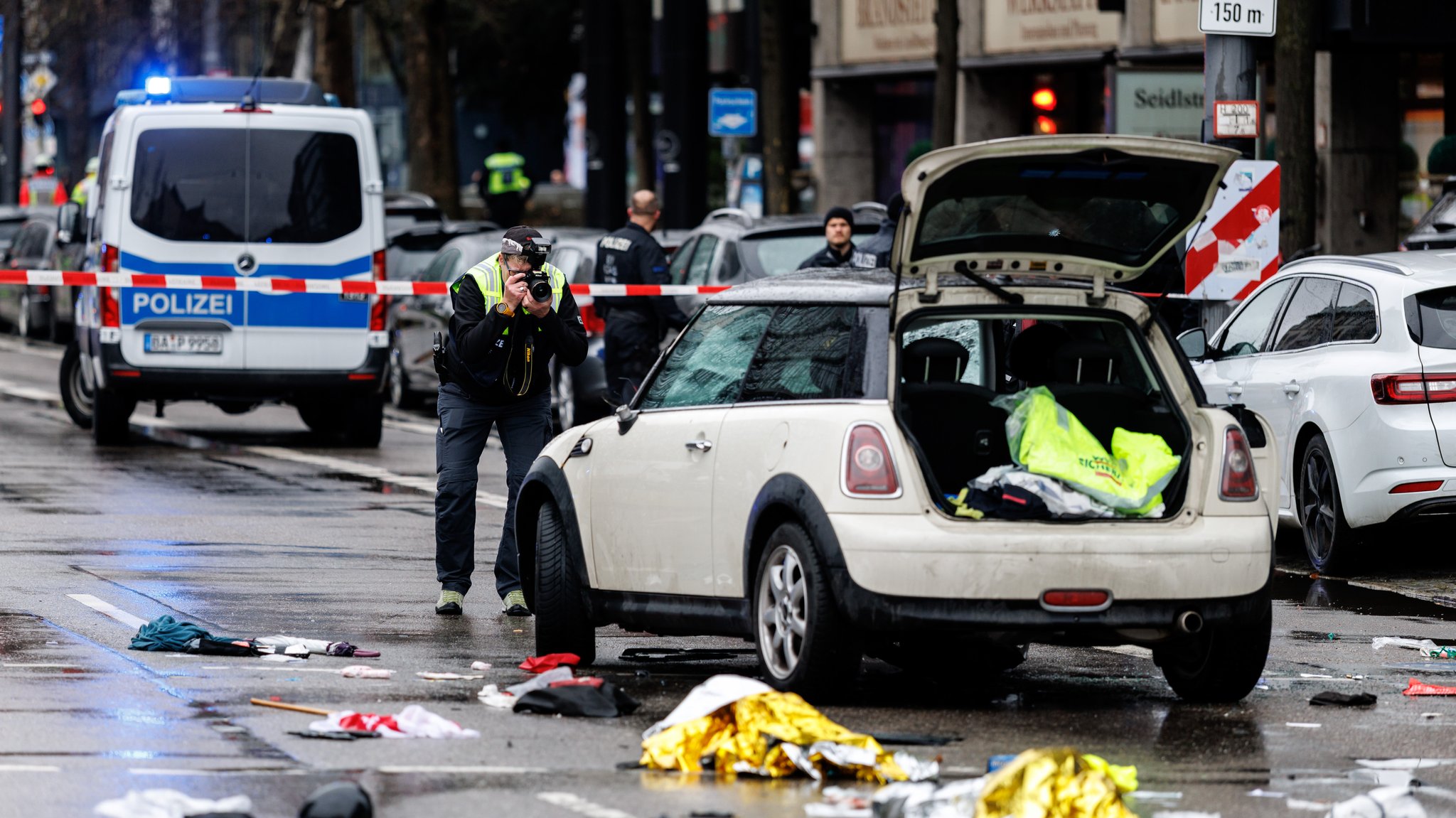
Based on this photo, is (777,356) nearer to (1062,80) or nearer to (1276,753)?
(1276,753)

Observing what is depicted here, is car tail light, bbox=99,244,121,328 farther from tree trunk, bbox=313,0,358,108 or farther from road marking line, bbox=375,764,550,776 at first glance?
tree trunk, bbox=313,0,358,108

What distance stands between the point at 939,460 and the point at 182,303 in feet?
36.4

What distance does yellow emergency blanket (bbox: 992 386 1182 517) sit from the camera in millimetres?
8477

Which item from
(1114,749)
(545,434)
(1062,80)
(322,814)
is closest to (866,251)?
(545,434)

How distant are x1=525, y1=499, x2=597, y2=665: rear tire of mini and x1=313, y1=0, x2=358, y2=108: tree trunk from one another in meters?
32.5

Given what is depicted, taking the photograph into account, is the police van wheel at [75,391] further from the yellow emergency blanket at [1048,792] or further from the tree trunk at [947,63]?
the yellow emergency blanket at [1048,792]

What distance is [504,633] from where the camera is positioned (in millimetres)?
10469

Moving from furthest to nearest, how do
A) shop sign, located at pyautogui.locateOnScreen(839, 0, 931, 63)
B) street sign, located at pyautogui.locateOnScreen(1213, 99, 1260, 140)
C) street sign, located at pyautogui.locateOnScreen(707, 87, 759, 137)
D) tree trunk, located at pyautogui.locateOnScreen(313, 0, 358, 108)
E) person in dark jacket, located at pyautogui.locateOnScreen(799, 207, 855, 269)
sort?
tree trunk, located at pyautogui.locateOnScreen(313, 0, 358, 108), shop sign, located at pyautogui.locateOnScreen(839, 0, 931, 63), street sign, located at pyautogui.locateOnScreen(707, 87, 759, 137), person in dark jacket, located at pyautogui.locateOnScreen(799, 207, 855, 269), street sign, located at pyautogui.locateOnScreen(1213, 99, 1260, 140)

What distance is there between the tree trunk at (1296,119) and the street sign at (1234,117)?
1464mm

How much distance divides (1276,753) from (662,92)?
3233 centimetres

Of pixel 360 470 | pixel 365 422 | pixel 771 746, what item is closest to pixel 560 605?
pixel 771 746

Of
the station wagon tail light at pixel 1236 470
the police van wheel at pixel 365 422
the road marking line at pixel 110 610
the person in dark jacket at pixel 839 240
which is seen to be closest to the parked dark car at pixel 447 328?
the police van wheel at pixel 365 422

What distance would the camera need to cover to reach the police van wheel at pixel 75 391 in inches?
842

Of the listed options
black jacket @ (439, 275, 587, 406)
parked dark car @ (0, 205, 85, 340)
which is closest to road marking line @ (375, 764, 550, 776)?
black jacket @ (439, 275, 587, 406)
